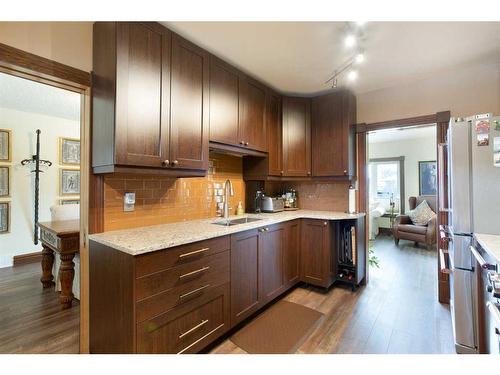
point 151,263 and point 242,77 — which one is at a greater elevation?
point 242,77

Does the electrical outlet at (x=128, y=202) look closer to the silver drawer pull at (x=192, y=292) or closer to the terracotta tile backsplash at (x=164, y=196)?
the terracotta tile backsplash at (x=164, y=196)

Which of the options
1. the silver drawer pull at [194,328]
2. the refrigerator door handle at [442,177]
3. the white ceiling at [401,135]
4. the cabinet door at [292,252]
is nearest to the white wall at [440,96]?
the refrigerator door handle at [442,177]

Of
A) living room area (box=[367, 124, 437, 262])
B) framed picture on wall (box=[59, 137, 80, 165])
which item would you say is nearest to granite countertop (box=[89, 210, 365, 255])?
framed picture on wall (box=[59, 137, 80, 165])

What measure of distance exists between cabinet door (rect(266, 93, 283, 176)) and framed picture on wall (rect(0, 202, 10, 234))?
402 centimetres

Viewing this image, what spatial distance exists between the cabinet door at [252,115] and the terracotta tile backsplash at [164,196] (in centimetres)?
39

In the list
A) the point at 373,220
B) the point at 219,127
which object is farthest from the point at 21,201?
the point at 373,220

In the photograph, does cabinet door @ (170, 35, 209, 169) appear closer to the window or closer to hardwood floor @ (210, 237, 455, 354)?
hardwood floor @ (210, 237, 455, 354)

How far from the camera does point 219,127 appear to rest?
221 centimetres

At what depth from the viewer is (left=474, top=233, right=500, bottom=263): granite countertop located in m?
1.27

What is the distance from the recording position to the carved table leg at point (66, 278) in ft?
7.79

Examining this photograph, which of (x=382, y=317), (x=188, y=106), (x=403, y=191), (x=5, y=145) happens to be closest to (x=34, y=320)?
(x=188, y=106)
